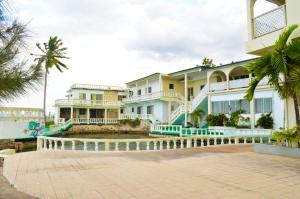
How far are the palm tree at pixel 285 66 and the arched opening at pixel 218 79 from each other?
14.3 m

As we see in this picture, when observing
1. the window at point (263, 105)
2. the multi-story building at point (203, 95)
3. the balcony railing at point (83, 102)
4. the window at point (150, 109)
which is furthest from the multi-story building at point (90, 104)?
the window at point (263, 105)

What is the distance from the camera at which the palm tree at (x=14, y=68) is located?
3369 mm

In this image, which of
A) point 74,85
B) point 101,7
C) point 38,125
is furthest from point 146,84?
point 101,7

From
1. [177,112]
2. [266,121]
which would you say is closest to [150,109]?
[177,112]

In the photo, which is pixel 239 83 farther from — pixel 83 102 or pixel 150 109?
pixel 83 102

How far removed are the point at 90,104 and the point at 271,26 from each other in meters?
30.7

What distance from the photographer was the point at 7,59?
3449 mm

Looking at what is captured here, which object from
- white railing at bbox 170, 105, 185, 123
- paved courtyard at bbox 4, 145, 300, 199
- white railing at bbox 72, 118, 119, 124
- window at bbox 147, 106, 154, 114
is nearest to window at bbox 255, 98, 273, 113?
white railing at bbox 170, 105, 185, 123

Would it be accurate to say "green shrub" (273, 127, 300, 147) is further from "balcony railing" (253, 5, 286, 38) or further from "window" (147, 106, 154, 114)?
"window" (147, 106, 154, 114)

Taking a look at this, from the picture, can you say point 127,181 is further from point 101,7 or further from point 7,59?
point 101,7

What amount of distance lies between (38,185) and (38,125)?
18.6 meters

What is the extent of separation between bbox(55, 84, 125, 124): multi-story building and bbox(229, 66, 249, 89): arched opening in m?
18.8

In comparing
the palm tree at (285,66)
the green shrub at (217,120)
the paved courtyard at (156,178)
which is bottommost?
the paved courtyard at (156,178)

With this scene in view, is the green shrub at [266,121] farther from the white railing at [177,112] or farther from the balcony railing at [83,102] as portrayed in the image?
the balcony railing at [83,102]
